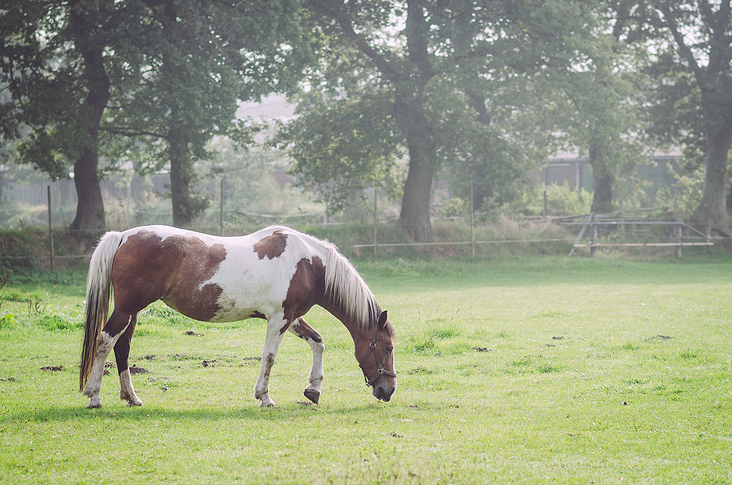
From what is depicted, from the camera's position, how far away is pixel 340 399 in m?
6.82

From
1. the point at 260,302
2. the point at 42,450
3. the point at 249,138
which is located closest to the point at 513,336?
the point at 260,302

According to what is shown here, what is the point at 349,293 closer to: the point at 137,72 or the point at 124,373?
the point at 124,373

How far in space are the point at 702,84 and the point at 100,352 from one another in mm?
28805

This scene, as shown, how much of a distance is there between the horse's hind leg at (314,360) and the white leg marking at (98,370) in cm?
180

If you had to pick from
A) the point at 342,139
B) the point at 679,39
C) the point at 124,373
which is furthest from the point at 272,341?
the point at 679,39

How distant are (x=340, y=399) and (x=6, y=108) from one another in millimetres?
15975

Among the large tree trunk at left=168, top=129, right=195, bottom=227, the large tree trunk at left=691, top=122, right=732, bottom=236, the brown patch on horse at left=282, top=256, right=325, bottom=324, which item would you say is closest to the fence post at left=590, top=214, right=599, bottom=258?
the large tree trunk at left=691, top=122, right=732, bottom=236

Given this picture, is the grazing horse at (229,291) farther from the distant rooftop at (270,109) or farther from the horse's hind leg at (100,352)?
the distant rooftop at (270,109)

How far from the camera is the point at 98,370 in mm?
6156

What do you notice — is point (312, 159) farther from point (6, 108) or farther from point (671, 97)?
point (671, 97)

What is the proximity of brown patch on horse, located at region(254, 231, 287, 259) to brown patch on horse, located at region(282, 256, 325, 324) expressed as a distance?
24 cm

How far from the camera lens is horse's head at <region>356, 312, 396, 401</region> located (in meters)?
6.50

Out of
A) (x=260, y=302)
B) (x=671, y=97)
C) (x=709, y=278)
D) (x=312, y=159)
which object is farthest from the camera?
(x=671, y=97)

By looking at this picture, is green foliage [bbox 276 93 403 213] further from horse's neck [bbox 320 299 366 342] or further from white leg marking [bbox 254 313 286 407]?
white leg marking [bbox 254 313 286 407]
